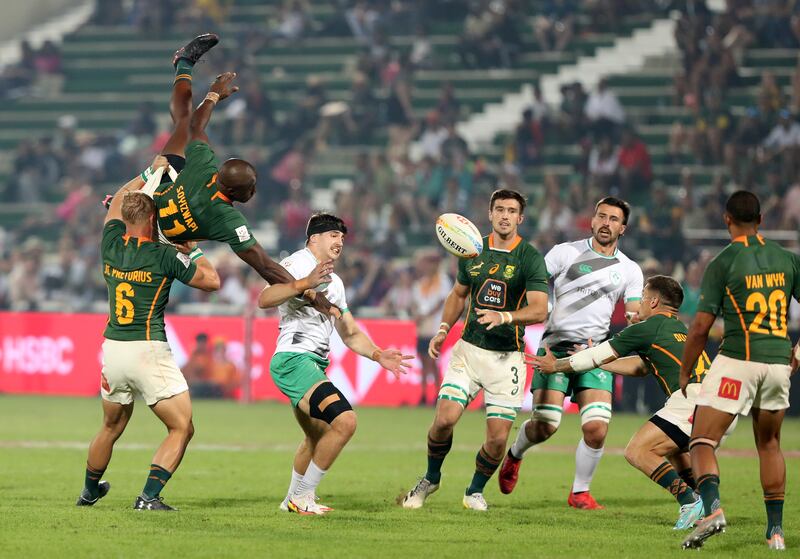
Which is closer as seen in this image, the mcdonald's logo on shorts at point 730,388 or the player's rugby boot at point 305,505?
the mcdonald's logo on shorts at point 730,388

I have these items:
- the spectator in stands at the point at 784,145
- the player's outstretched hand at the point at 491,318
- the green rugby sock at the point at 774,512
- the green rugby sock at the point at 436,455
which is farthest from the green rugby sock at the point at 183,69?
the spectator in stands at the point at 784,145

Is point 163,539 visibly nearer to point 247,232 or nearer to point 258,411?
point 247,232

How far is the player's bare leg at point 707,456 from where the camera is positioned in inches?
338

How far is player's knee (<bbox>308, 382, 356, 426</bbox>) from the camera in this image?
10.2 meters

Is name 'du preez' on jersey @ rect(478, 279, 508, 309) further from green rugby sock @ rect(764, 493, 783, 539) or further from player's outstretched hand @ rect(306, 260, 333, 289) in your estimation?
green rugby sock @ rect(764, 493, 783, 539)

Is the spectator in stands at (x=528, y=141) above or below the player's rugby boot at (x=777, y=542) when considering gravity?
above

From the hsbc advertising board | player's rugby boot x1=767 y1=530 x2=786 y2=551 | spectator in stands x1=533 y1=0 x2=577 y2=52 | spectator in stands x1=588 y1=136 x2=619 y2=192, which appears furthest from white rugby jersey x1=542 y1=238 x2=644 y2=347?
spectator in stands x1=533 y1=0 x2=577 y2=52

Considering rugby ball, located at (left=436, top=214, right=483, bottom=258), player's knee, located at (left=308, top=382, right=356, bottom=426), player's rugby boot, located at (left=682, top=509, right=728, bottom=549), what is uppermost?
rugby ball, located at (left=436, top=214, right=483, bottom=258)

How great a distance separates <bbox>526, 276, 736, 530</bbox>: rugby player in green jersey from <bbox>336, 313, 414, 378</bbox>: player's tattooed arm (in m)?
1.08

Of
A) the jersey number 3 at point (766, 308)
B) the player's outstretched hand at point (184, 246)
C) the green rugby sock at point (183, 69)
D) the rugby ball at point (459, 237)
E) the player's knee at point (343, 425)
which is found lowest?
the player's knee at point (343, 425)

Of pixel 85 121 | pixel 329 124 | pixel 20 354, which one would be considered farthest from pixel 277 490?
pixel 85 121

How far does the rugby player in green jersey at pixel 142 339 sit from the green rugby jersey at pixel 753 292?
3734 mm

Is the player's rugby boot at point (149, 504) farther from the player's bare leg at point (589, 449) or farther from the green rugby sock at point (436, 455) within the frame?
the player's bare leg at point (589, 449)

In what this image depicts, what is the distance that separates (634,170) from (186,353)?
947cm
